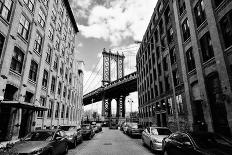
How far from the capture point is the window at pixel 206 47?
45.7 feet

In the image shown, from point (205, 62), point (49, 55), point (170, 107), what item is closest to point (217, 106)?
point (205, 62)

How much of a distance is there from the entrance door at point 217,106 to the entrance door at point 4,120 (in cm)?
1696

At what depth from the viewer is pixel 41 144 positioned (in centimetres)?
732

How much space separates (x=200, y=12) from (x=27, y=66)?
56.9 feet

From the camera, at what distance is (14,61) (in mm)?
14367

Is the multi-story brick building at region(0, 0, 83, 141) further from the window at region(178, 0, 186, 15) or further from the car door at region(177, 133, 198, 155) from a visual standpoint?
the window at region(178, 0, 186, 15)

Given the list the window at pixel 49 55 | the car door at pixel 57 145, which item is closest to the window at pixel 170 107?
the car door at pixel 57 145

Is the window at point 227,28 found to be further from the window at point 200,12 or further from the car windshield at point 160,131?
the car windshield at point 160,131

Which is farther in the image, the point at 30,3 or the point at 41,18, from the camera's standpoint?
the point at 41,18

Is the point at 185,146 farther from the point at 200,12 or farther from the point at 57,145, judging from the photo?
the point at 200,12

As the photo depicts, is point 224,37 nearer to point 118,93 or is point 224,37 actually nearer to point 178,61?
point 178,61

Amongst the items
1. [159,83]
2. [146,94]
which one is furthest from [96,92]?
[159,83]

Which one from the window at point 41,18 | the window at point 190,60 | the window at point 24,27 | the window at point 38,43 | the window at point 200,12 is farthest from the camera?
the window at point 41,18

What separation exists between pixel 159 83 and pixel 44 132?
2218cm
